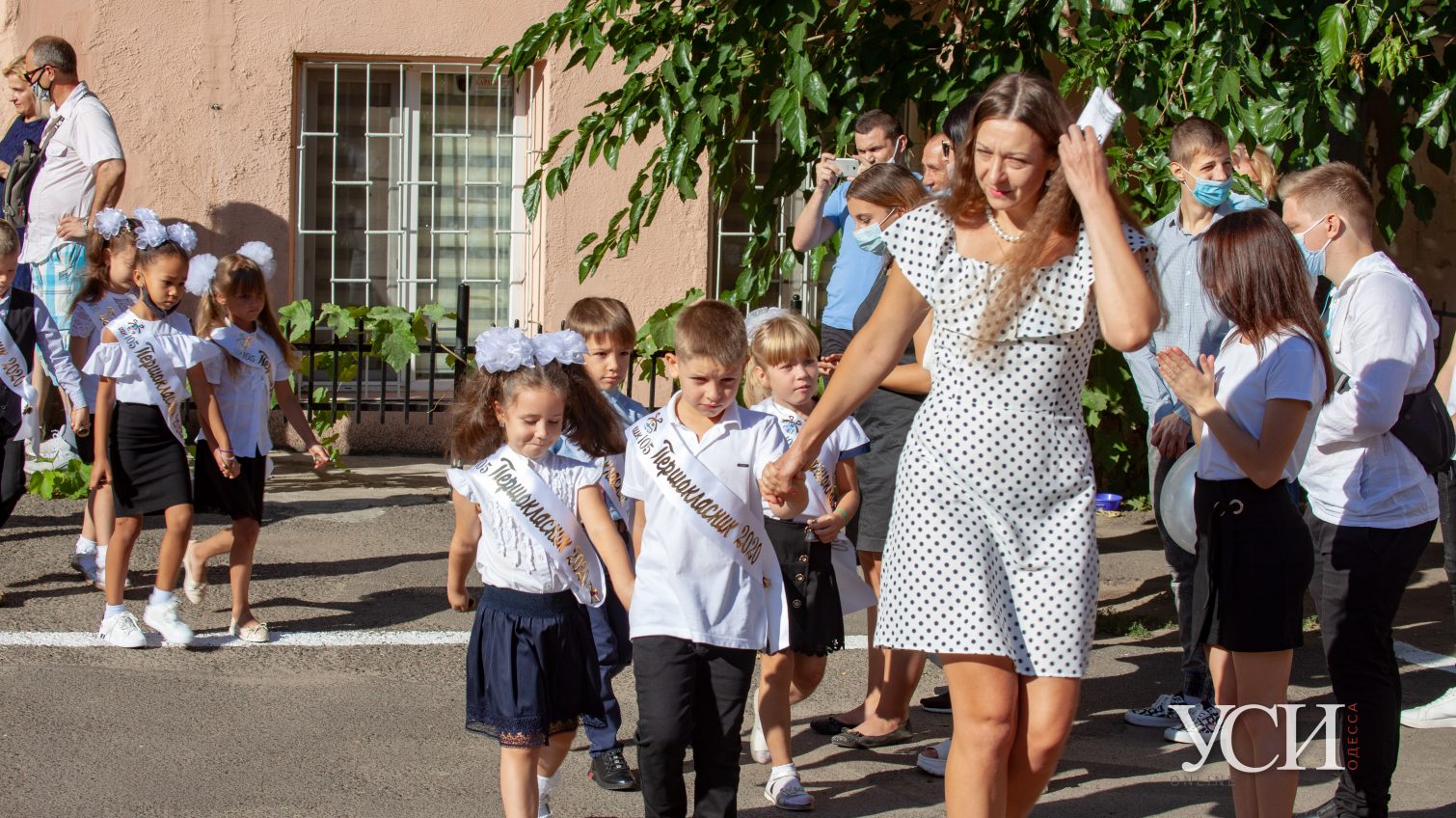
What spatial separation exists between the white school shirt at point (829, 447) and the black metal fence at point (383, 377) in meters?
4.48

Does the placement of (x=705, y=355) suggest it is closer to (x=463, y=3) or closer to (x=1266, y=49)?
(x=1266, y=49)

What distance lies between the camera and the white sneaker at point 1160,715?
5219 mm

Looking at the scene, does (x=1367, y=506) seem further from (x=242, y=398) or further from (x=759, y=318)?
(x=242, y=398)

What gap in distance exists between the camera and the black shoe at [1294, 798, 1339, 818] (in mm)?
4156

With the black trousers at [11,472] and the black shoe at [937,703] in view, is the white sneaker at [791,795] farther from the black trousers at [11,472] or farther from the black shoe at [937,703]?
the black trousers at [11,472]

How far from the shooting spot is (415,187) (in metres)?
10.6

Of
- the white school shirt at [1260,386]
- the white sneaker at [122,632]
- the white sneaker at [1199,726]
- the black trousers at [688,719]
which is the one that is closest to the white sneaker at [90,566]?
the white sneaker at [122,632]

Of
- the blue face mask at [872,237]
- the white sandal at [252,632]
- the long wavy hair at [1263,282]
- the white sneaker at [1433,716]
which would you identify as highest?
the blue face mask at [872,237]

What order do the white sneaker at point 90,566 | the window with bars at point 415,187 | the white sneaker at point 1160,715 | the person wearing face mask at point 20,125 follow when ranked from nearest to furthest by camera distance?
the white sneaker at point 1160,715 → the white sneaker at point 90,566 → the person wearing face mask at point 20,125 → the window with bars at point 415,187

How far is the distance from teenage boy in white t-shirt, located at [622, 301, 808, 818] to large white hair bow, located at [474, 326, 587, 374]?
32cm

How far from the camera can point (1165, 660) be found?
19.6ft

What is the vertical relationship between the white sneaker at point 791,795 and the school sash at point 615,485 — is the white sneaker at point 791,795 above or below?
below

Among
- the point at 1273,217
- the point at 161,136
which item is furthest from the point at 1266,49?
the point at 161,136

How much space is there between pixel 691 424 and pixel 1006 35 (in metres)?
3.45
